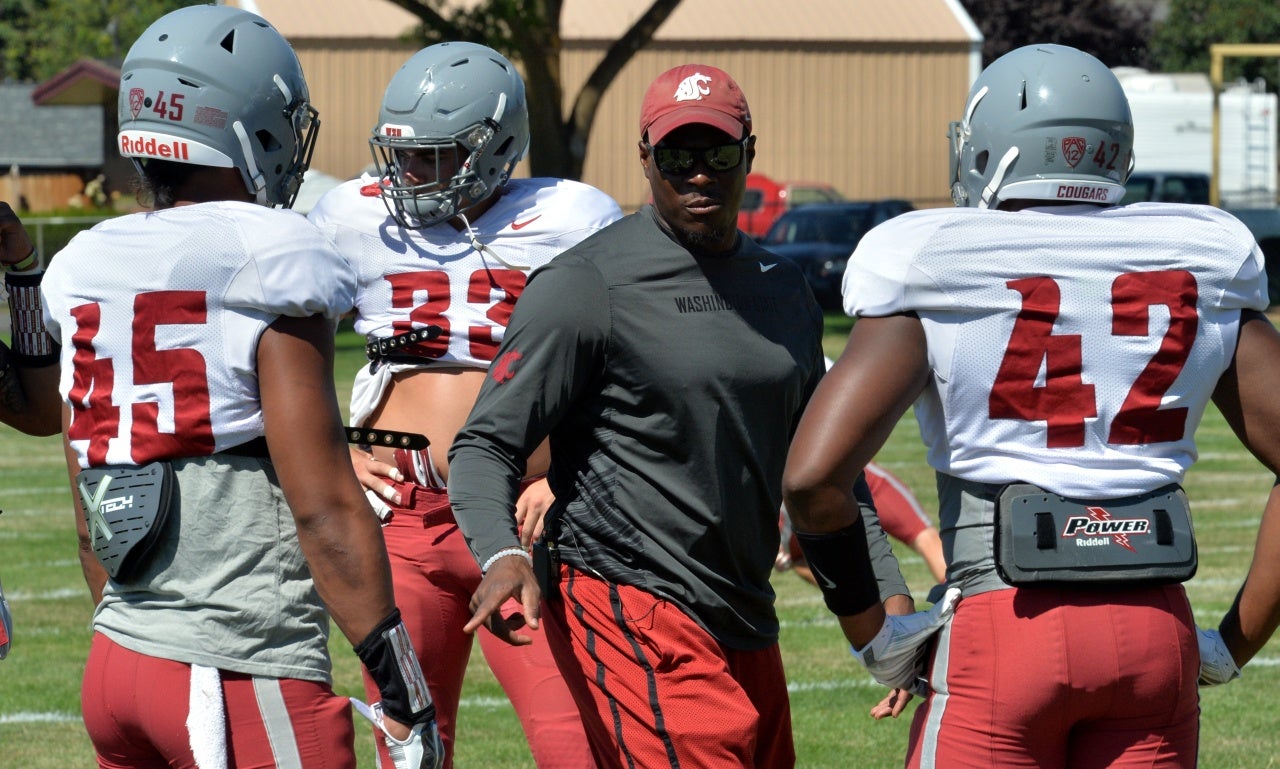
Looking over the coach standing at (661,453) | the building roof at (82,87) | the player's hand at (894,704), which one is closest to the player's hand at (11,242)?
the coach standing at (661,453)

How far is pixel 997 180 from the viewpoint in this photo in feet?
10.4

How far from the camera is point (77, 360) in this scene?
2973 mm

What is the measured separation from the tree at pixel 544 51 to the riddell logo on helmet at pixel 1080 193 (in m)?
18.3

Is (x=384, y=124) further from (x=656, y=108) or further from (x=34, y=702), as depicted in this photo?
(x=34, y=702)

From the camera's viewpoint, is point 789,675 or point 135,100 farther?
point 789,675

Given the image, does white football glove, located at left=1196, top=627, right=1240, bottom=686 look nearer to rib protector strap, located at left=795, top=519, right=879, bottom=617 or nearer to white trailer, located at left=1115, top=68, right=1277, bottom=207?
rib protector strap, located at left=795, top=519, right=879, bottom=617

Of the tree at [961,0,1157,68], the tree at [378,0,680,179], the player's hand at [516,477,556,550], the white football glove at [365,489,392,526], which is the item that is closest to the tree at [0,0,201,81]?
the tree at [961,0,1157,68]

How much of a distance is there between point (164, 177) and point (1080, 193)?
162cm

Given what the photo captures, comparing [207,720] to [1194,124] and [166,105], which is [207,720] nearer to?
[166,105]

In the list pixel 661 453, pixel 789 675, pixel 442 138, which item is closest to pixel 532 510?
pixel 661 453

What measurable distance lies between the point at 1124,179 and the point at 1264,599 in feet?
2.69

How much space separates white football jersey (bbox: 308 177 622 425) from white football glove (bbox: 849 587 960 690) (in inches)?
59.6

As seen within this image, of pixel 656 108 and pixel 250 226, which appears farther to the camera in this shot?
pixel 656 108

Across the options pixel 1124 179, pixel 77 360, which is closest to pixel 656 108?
pixel 1124 179
